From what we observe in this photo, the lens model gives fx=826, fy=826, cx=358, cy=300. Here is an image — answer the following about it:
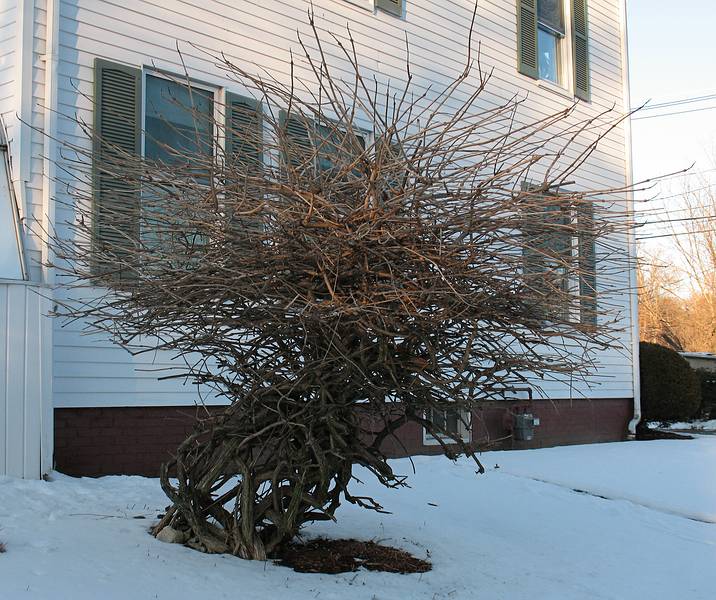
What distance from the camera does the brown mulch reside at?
4875mm

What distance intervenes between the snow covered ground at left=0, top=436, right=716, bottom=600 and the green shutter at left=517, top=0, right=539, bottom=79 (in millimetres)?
5763

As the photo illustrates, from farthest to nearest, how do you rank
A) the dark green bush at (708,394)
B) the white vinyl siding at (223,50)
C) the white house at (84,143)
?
the dark green bush at (708,394), the white vinyl siding at (223,50), the white house at (84,143)

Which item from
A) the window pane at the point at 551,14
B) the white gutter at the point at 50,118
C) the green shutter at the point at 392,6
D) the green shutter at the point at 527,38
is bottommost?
the white gutter at the point at 50,118

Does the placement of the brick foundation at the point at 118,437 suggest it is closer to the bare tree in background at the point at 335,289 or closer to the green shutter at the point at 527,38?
the bare tree in background at the point at 335,289

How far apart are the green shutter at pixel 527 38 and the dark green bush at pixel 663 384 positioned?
522 cm

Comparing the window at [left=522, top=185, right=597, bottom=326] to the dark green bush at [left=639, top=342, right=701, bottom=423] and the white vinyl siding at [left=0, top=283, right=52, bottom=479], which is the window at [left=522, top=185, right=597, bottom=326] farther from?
the dark green bush at [left=639, top=342, right=701, bottom=423]

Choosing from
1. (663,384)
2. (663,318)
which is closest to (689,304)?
(663,318)

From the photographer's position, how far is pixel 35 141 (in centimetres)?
686

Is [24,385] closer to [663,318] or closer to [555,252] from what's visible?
[555,252]

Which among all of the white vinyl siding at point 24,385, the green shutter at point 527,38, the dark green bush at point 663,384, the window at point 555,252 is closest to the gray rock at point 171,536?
the white vinyl siding at point 24,385

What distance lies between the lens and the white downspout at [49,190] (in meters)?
6.56

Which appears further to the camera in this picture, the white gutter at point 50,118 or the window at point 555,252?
the white gutter at point 50,118

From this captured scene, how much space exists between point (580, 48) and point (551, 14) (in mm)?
691

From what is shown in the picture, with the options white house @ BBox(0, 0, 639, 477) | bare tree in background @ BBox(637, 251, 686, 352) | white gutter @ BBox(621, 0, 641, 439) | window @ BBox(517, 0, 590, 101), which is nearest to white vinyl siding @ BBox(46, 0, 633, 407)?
white house @ BBox(0, 0, 639, 477)
